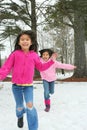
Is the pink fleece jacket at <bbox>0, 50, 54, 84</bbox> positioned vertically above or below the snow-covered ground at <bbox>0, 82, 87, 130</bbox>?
above

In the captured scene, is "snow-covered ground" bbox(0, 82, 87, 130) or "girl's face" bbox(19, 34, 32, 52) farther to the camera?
"snow-covered ground" bbox(0, 82, 87, 130)

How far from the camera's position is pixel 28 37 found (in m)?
6.13

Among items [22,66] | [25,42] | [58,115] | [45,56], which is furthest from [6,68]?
[45,56]

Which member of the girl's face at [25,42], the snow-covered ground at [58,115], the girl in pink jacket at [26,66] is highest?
the girl's face at [25,42]

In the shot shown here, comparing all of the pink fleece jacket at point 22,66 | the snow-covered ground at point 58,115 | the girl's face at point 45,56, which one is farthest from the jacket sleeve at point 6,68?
the girl's face at point 45,56

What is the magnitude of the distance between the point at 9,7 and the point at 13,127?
16.3 m

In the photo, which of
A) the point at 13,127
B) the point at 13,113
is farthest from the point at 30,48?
the point at 13,113

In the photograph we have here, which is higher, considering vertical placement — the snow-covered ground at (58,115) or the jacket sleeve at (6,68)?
the jacket sleeve at (6,68)

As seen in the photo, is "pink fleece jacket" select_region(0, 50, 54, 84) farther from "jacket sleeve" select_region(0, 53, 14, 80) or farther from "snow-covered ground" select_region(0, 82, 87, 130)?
"snow-covered ground" select_region(0, 82, 87, 130)

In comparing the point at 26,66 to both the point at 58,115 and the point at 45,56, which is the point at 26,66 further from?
the point at 45,56

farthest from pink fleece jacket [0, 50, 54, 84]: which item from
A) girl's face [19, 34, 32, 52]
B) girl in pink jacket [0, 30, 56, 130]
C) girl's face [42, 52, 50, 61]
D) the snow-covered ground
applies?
girl's face [42, 52, 50, 61]

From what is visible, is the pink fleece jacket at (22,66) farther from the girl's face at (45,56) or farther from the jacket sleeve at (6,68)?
the girl's face at (45,56)

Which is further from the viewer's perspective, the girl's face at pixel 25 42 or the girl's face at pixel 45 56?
the girl's face at pixel 45 56

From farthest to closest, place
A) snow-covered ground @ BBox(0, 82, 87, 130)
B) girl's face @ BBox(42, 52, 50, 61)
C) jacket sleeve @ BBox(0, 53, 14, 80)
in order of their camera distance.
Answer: girl's face @ BBox(42, 52, 50, 61) < snow-covered ground @ BBox(0, 82, 87, 130) < jacket sleeve @ BBox(0, 53, 14, 80)
